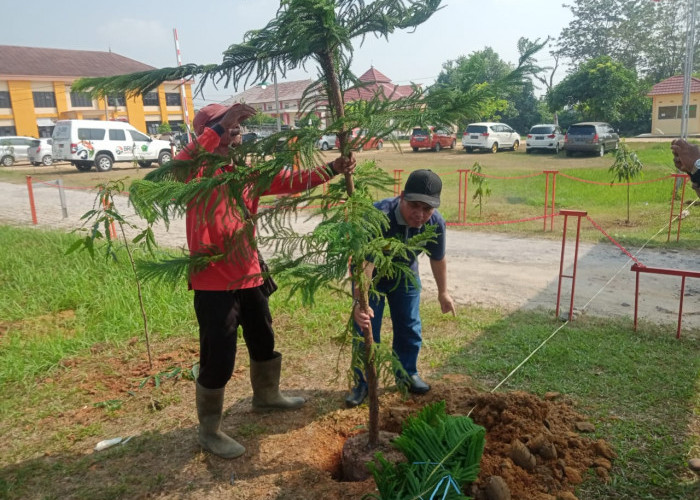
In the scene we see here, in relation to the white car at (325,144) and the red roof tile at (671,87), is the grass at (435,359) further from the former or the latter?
the red roof tile at (671,87)

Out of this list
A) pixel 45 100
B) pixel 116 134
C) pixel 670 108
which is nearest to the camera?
pixel 116 134

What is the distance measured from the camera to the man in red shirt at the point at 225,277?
2.41m

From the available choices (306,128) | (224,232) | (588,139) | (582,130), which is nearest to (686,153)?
(306,128)

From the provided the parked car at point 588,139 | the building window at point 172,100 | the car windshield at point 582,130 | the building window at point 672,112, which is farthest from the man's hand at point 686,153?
the building window at point 172,100

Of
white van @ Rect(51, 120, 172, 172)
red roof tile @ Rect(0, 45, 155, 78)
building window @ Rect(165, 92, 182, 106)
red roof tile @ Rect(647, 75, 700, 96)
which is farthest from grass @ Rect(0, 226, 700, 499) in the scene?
building window @ Rect(165, 92, 182, 106)

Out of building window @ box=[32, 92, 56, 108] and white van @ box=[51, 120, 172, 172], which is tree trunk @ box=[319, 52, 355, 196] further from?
building window @ box=[32, 92, 56, 108]

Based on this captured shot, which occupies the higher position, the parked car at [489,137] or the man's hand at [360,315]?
the parked car at [489,137]

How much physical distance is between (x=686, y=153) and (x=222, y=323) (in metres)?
2.86

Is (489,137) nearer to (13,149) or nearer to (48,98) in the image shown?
(13,149)

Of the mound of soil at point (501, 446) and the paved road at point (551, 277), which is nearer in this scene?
the mound of soil at point (501, 446)

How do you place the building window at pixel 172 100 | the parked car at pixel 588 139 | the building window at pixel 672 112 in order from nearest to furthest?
the parked car at pixel 588 139, the building window at pixel 672 112, the building window at pixel 172 100

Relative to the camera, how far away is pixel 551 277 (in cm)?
650

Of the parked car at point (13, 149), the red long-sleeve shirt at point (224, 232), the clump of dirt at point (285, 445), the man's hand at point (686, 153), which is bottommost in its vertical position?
the clump of dirt at point (285, 445)

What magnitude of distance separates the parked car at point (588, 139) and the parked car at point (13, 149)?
25.2 metres
